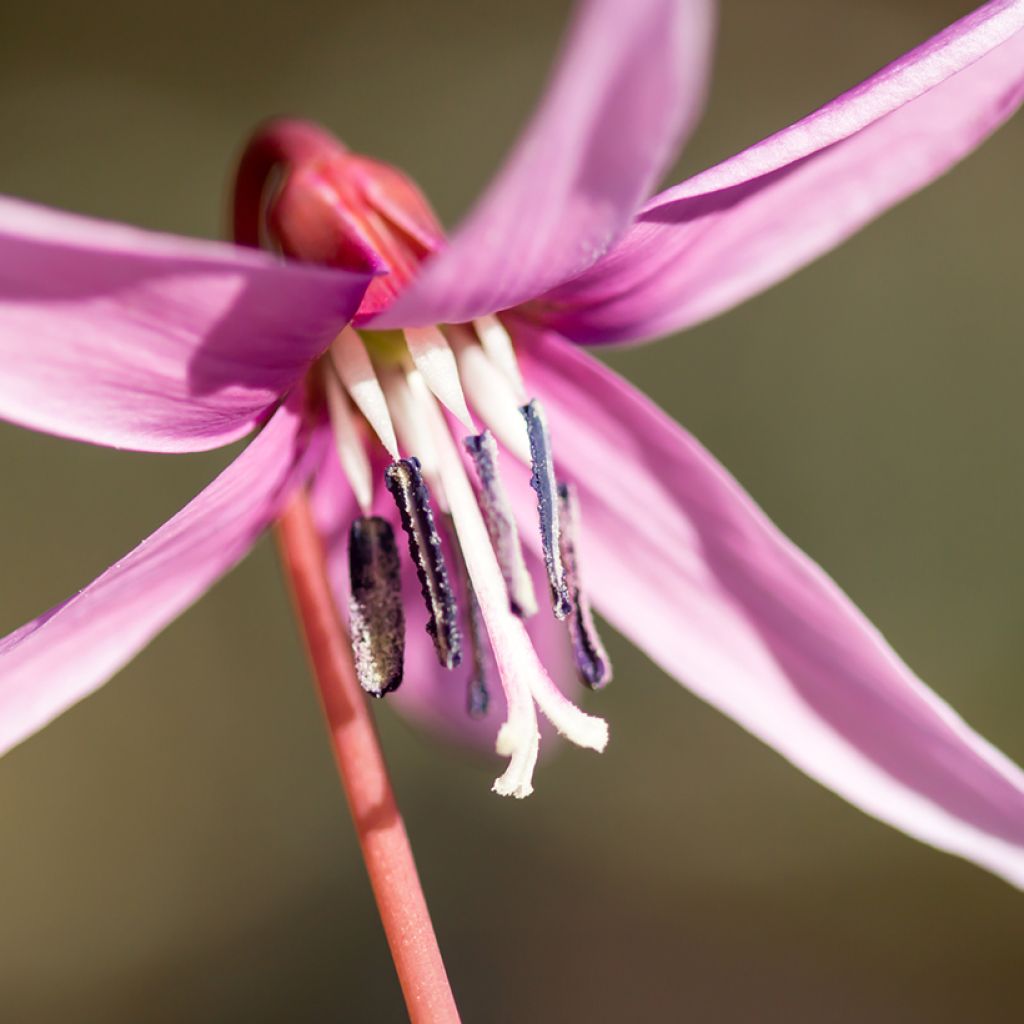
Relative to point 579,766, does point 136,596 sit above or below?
→ below

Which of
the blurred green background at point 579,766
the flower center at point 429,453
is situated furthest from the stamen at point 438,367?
the blurred green background at point 579,766

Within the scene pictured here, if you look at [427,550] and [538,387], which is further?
[538,387]

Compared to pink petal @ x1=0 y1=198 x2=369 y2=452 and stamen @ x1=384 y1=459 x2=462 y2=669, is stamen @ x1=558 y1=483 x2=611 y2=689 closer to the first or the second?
stamen @ x1=384 y1=459 x2=462 y2=669

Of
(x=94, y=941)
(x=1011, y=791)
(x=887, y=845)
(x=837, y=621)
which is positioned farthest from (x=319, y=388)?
(x=887, y=845)

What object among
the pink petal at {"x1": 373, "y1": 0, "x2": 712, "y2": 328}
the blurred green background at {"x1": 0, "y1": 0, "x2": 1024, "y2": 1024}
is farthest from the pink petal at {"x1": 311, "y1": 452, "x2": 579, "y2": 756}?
the blurred green background at {"x1": 0, "y1": 0, "x2": 1024, "y2": 1024}

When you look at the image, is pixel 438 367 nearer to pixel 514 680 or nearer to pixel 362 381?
pixel 362 381

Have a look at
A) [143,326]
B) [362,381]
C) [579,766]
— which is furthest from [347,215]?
[579,766]

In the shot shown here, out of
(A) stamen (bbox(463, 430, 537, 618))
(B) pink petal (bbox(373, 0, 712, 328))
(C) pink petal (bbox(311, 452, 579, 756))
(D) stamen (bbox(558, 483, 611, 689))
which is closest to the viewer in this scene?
(B) pink petal (bbox(373, 0, 712, 328))
